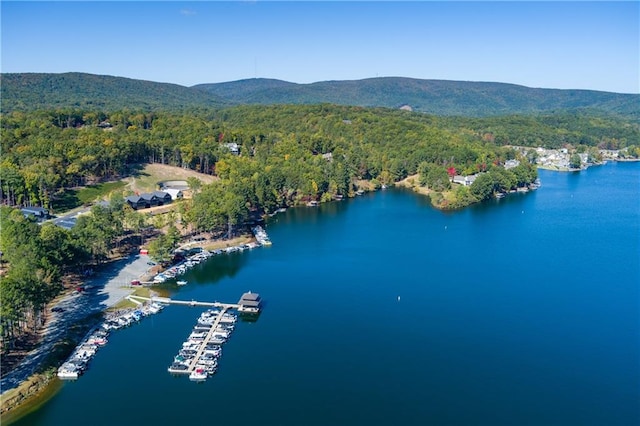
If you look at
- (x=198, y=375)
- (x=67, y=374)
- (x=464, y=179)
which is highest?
(x=464, y=179)

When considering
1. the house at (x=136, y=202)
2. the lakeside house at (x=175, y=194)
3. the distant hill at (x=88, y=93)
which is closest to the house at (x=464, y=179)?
the lakeside house at (x=175, y=194)

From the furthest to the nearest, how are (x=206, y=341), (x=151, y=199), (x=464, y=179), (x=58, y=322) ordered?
(x=464, y=179)
(x=151, y=199)
(x=58, y=322)
(x=206, y=341)

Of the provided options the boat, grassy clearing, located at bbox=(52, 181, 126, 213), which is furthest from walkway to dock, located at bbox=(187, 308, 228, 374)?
grassy clearing, located at bbox=(52, 181, 126, 213)

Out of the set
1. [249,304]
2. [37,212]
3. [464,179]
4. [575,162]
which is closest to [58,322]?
[249,304]

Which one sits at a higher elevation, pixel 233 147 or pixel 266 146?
pixel 266 146

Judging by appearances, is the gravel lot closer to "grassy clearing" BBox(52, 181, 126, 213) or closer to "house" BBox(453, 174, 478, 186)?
"grassy clearing" BBox(52, 181, 126, 213)

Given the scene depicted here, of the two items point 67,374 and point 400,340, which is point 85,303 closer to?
point 67,374
